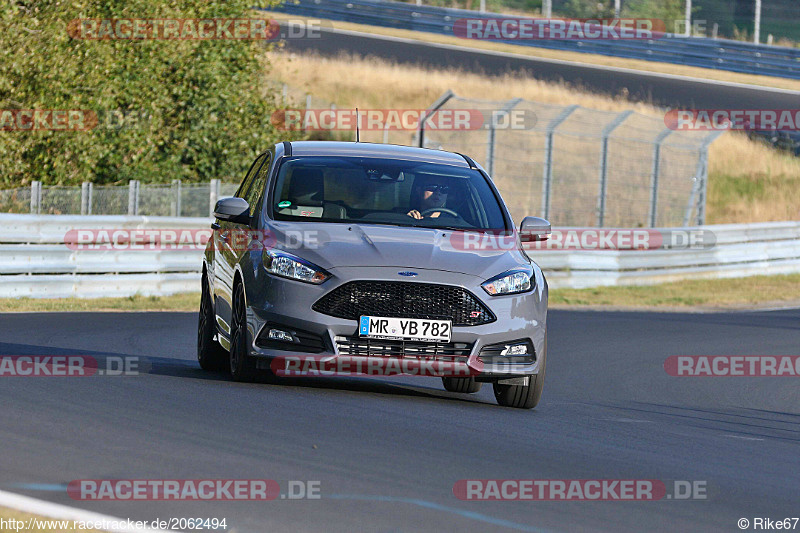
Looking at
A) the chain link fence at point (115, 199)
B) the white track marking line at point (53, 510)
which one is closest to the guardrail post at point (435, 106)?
the chain link fence at point (115, 199)

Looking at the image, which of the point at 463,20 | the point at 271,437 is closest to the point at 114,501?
the point at 271,437

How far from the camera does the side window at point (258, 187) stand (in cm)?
999

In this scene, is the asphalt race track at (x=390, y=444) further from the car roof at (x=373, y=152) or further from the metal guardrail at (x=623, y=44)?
the metal guardrail at (x=623, y=44)

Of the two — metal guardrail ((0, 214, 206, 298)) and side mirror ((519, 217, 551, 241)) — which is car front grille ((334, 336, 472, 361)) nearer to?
side mirror ((519, 217, 551, 241))

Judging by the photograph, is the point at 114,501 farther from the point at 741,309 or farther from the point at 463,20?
the point at 463,20

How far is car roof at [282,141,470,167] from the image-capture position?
Answer: 10.2 meters

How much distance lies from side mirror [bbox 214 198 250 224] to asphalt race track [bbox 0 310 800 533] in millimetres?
1139

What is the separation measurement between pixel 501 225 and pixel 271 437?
10.8ft

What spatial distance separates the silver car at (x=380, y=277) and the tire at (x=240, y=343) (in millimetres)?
11

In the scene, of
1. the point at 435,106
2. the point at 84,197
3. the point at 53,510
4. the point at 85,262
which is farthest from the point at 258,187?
the point at 435,106

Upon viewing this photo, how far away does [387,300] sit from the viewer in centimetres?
856

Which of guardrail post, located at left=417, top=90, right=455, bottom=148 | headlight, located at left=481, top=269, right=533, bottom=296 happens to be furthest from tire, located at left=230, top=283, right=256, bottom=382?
guardrail post, located at left=417, top=90, right=455, bottom=148

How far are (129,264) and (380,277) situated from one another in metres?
11.1

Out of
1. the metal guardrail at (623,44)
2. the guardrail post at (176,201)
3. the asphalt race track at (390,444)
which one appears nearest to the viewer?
the asphalt race track at (390,444)
